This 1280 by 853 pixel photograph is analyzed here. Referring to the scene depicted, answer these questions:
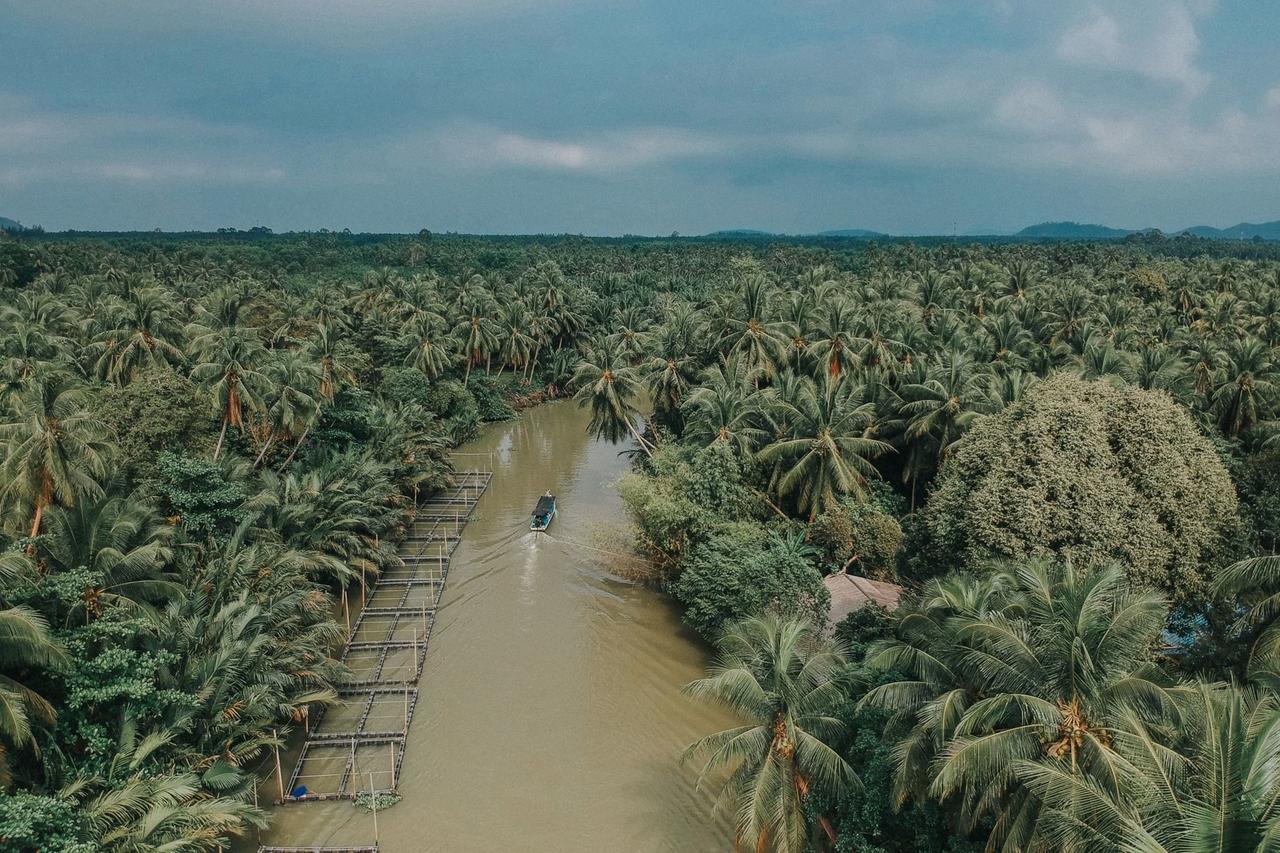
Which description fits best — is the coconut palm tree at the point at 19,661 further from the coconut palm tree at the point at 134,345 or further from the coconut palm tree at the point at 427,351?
the coconut palm tree at the point at 427,351

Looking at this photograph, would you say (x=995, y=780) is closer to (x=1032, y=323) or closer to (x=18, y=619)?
Answer: (x=18, y=619)

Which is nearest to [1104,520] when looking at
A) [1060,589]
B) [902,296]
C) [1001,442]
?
[1001,442]

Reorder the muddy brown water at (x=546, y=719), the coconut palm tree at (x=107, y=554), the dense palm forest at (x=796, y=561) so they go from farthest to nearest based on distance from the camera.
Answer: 1. the muddy brown water at (x=546, y=719)
2. the coconut palm tree at (x=107, y=554)
3. the dense palm forest at (x=796, y=561)

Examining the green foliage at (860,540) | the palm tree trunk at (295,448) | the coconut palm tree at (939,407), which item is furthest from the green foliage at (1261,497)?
the palm tree trunk at (295,448)

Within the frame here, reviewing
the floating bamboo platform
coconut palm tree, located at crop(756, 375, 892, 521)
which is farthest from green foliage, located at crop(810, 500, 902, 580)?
the floating bamboo platform

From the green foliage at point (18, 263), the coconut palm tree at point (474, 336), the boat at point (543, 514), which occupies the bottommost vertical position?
the boat at point (543, 514)
